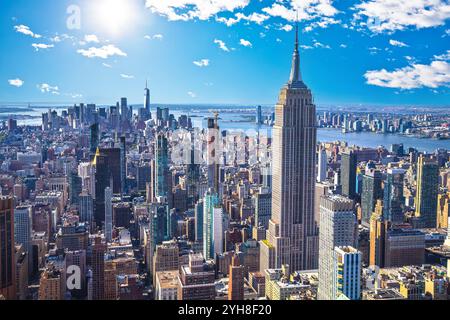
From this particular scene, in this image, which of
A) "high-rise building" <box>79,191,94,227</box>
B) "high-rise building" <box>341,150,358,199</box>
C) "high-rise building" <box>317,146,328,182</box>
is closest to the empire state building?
"high-rise building" <box>317,146,328,182</box>

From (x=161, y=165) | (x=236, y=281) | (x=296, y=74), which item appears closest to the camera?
(x=236, y=281)

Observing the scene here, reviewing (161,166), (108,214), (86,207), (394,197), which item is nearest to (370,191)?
(394,197)

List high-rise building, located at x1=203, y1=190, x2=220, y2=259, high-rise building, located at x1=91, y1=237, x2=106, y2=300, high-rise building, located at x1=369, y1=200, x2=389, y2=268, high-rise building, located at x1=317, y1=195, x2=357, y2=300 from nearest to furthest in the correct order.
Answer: high-rise building, located at x1=91, y1=237, x2=106, y2=300, high-rise building, located at x1=317, y1=195, x2=357, y2=300, high-rise building, located at x1=369, y1=200, x2=389, y2=268, high-rise building, located at x1=203, y1=190, x2=220, y2=259

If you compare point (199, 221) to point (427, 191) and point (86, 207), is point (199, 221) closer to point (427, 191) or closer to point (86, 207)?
point (86, 207)

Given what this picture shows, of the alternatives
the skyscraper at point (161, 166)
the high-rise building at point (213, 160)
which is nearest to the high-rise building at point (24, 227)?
the skyscraper at point (161, 166)

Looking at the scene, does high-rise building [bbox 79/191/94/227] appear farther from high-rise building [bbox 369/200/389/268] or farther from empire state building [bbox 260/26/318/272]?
high-rise building [bbox 369/200/389/268]

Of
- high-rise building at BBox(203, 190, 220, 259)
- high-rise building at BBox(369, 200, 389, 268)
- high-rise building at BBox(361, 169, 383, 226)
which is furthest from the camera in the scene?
high-rise building at BBox(361, 169, 383, 226)

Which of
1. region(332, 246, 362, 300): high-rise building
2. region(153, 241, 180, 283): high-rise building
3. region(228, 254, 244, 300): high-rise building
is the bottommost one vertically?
region(153, 241, 180, 283): high-rise building
